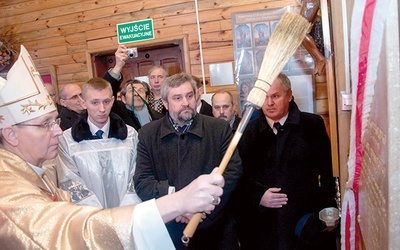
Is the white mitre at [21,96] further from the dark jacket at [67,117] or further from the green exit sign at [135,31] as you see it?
the green exit sign at [135,31]

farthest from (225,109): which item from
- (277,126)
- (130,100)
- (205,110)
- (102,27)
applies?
(102,27)

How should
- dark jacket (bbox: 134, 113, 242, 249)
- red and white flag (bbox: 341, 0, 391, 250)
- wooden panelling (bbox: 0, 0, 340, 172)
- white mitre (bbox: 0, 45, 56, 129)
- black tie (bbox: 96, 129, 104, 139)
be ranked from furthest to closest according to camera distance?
wooden panelling (bbox: 0, 0, 340, 172) < black tie (bbox: 96, 129, 104, 139) < dark jacket (bbox: 134, 113, 242, 249) < white mitre (bbox: 0, 45, 56, 129) < red and white flag (bbox: 341, 0, 391, 250)

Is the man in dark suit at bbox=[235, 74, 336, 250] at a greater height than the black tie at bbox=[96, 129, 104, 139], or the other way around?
the black tie at bbox=[96, 129, 104, 139]

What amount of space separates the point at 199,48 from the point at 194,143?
2.37 metres

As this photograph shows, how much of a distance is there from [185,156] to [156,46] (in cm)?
277

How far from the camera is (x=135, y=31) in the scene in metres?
4.43

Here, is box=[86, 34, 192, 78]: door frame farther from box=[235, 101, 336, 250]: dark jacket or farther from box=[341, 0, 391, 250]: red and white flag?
box=[341, 0, 391, 250]: red and white flag

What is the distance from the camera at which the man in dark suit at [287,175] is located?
211 cm

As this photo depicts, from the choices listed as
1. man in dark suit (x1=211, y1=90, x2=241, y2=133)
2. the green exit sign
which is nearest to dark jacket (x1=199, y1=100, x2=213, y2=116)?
man in dark suit (x1=211, y1=90, x2=241, y2=133)

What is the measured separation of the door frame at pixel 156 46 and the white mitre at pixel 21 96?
2977mm

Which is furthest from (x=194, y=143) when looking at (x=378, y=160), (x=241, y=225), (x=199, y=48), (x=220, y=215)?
(x=199, y=48)

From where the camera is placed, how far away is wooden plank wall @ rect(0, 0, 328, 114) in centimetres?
405

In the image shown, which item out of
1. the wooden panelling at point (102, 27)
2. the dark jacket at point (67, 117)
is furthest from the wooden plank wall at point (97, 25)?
the dark jacket at point (67, 117)

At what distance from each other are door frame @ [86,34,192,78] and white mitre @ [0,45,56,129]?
2977mm
